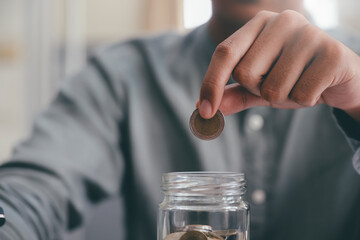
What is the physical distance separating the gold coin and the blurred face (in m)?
0.20

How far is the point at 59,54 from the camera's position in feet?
7.48

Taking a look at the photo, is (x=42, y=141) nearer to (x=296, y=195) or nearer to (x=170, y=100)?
(x=170, y=100)

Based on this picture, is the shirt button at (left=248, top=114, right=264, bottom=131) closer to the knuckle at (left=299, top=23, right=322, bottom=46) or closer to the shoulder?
the shoulder

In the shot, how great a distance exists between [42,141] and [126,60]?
336 mm

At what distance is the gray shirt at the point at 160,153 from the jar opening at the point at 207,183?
1.15 feet

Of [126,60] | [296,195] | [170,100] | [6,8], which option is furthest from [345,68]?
A: [6,8]

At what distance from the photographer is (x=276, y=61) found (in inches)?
17.0

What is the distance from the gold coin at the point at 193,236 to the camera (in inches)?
15.8

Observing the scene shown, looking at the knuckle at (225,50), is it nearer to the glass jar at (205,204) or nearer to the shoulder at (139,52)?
the glass jar at (205,204)

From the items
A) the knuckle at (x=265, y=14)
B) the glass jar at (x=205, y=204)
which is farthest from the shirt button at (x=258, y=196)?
the knuckle at (x=265, y=14)

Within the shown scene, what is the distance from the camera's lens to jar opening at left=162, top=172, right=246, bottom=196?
436 mm

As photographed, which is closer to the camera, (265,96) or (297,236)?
(265,96)

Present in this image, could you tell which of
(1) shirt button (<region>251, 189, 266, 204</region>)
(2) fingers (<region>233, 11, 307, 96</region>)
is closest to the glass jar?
(2) fingers (<region>233, 11, 307, 96</region>)

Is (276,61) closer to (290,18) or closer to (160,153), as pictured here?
(290,18)
